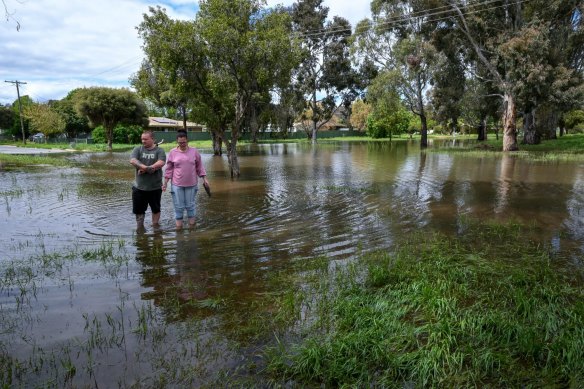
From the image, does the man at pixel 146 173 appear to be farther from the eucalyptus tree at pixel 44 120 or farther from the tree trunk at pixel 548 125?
the eucalyptus tree at pixel 44 120

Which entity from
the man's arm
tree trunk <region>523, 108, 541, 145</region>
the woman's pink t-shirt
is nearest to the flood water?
the woman's pink t-shirt

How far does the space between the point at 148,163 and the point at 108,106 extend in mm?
39732

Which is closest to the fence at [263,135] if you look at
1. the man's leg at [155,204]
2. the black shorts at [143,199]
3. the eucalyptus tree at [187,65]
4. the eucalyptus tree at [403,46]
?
the eucalyptus tree at [403,46]

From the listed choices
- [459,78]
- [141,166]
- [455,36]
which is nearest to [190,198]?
[141,166]

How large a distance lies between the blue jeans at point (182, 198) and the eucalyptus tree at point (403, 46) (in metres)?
31.8

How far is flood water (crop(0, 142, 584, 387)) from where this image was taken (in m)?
3.82

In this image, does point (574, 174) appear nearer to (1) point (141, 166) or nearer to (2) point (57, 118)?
(1) point (141, 166)

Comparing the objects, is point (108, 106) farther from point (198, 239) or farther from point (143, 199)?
point (198, 239)

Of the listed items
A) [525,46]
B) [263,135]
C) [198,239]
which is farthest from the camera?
[263,135]

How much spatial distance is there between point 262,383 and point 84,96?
4658 centimetres

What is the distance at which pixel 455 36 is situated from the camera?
3338 cm

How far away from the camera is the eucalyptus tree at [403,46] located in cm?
3616

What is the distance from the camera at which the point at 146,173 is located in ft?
25.7

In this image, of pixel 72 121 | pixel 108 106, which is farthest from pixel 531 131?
pixel 72 121
